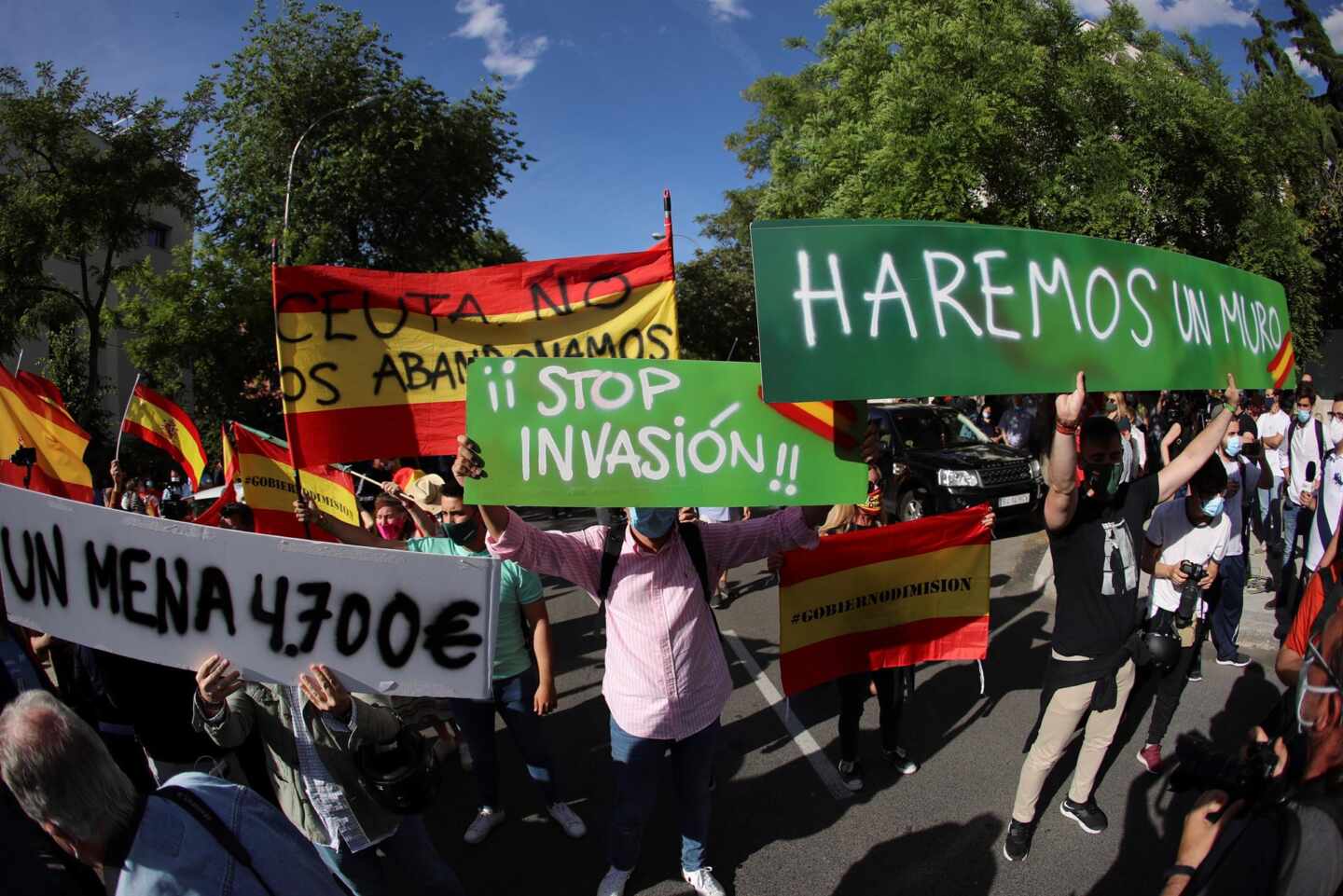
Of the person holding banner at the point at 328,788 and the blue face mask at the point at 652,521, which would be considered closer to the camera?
the person holding banner at the point at 328,788

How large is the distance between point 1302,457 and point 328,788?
749 cm

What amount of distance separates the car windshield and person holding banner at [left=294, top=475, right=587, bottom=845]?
897 centimetres

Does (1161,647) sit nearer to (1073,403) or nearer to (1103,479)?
(1103,479)

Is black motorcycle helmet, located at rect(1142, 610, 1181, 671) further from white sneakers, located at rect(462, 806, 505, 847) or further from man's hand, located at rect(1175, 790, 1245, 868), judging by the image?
white sneakers, located at rect(462, 806, 505, 847)

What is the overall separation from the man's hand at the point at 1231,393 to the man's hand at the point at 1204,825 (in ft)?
6.25

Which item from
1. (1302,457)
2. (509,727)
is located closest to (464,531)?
(509,727)

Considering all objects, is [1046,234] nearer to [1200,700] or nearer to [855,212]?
[1200,700]

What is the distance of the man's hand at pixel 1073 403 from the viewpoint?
2.58 m

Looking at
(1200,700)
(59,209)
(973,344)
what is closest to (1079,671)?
(973,344)

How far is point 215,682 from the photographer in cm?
235

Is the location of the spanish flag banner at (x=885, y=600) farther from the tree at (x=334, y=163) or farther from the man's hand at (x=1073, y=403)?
the tree at (x=334, y=163)

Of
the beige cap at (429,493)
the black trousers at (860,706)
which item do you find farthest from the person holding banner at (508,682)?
the black trousers at (860,706)

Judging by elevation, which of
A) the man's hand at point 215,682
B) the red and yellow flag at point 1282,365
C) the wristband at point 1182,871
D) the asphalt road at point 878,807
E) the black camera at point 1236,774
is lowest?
the asphalt road at point 878,807

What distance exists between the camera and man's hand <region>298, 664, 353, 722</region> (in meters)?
2.33
